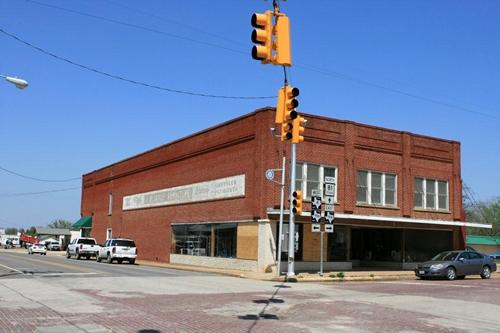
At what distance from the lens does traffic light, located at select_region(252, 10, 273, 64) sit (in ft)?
34.0

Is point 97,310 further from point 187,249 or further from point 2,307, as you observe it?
point 187,249

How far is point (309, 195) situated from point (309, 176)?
1.09 metres

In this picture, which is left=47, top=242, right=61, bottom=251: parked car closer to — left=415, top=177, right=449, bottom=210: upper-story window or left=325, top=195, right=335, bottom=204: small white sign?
left=415, top=177, right=449, bottom=210: upper-story window

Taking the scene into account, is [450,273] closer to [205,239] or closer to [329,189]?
[329,189]

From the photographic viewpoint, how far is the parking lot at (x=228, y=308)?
35.4ft

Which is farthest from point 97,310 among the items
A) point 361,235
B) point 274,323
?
point 361,235

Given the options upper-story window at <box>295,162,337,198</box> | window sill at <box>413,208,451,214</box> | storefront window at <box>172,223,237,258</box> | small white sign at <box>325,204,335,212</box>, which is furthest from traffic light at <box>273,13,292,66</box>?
window sill at <box>413,208,451,214</box>

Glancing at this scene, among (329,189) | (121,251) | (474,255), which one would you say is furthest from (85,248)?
(474,255)

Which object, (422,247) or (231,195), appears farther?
(422,247)

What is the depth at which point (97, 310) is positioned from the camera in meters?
12.5

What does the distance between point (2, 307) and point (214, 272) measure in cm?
1803

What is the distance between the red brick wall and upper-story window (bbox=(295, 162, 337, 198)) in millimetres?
411

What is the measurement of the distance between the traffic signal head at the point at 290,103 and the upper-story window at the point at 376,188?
61.0 feet

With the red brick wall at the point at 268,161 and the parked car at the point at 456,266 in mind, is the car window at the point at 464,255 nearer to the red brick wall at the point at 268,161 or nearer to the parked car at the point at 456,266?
the parked car at the point at 456,266
